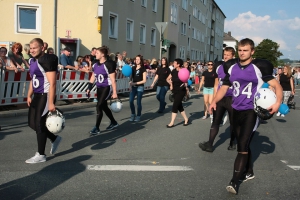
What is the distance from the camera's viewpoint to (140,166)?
514cm

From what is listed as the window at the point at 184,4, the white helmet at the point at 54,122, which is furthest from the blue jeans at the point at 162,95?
the window at the point at 184,4

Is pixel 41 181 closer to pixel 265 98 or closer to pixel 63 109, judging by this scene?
pixel 265 98

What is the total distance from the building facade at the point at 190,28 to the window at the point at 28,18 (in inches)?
348

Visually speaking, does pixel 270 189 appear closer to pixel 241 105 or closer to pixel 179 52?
pixel 241 105

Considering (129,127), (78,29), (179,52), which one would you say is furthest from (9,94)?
(179,52)

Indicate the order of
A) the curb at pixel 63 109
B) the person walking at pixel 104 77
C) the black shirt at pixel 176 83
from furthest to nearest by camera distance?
1. the curb at pixel 63 109
2. the black shirt at pixel 176 83
3. the person walking at pixel 104 77

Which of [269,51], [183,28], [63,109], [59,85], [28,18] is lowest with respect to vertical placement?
[63,109]

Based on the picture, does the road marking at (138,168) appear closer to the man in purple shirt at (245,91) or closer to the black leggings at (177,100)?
the man in purple shirt at (245,91)

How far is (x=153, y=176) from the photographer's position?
15.3 ft

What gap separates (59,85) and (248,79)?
A: 340 inches

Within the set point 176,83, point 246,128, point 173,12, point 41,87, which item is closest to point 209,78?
point 176,83

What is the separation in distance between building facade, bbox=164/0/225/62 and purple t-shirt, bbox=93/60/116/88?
1603cm

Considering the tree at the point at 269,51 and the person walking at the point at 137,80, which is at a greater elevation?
the tree at the point at 269,51

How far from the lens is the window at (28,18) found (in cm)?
1850
